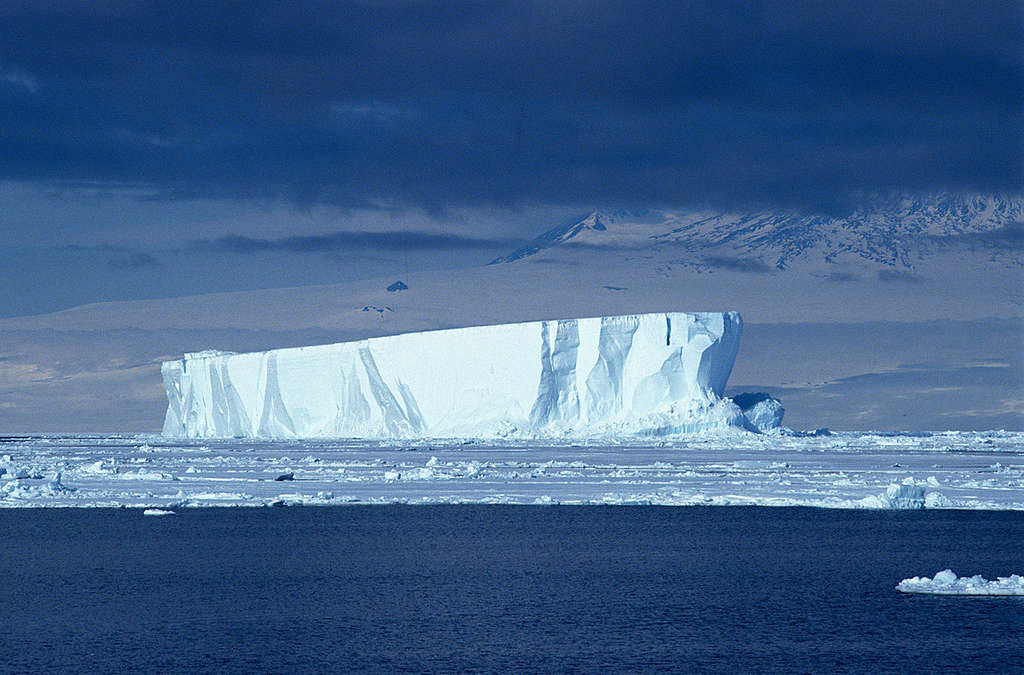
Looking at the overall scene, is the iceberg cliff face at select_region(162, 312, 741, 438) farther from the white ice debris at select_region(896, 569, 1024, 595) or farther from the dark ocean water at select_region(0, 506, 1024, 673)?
the white ice debris at select_region(896, 569, 1024, 595)

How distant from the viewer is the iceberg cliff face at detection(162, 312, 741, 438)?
37.1m

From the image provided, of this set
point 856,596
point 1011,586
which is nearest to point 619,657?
point 856,596

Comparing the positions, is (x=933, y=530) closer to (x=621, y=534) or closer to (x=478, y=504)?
(x=621, y=534)

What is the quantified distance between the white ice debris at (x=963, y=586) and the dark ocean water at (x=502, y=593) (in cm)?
16

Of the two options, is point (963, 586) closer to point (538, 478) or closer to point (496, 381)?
point (538, 478)

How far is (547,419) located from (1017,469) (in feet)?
46.9

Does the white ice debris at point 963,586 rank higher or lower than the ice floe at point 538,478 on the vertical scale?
lower

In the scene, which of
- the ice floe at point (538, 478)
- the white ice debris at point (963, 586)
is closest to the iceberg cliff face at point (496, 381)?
the ice floe at point (538, 478)

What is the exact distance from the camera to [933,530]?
16703 mm

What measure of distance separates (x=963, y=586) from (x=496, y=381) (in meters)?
28.2

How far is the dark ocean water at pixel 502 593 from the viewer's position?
9008 mm

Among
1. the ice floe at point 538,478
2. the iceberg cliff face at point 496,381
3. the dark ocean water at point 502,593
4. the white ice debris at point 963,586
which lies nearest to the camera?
the dark ocean water at point 502,593

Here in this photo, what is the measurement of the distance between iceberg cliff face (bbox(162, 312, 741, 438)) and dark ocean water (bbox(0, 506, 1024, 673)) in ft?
61.1

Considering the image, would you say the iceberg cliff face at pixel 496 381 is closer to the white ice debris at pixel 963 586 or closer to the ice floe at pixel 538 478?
the ice floe at pixel 538 478
